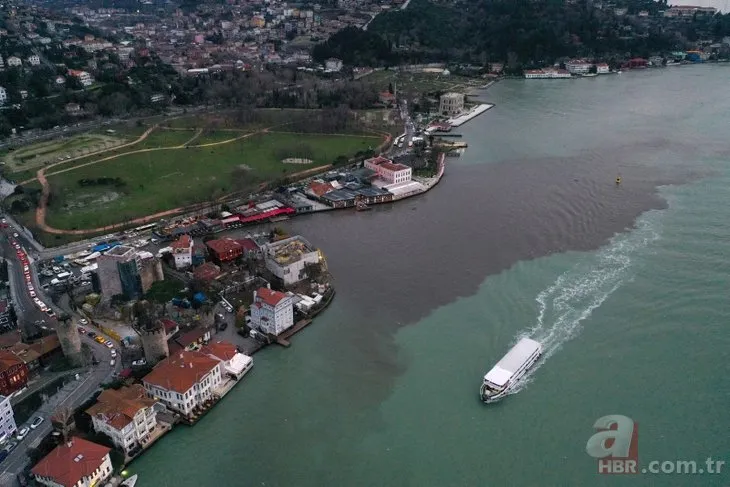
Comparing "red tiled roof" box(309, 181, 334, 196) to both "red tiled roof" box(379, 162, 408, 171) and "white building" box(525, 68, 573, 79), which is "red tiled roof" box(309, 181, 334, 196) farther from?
"white building" box(525, 68, 573, 79)

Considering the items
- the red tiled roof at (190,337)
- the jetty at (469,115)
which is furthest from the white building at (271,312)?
the jetty at (469,115)

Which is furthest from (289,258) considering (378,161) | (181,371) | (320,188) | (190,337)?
(378,161)

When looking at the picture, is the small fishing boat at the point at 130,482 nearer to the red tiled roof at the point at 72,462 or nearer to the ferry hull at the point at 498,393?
the red tiled roof at the point at 72,462

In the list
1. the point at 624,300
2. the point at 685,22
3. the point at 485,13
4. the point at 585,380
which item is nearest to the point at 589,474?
the point at 585,380

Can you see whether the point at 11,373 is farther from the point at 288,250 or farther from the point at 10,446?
the point at 288,250

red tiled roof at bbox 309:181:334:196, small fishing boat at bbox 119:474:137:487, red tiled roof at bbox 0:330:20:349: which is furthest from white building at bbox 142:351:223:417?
red tiled roof at bbox 309:181:334:196

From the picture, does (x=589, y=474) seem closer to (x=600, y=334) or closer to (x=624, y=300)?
(x=600, y=334)
